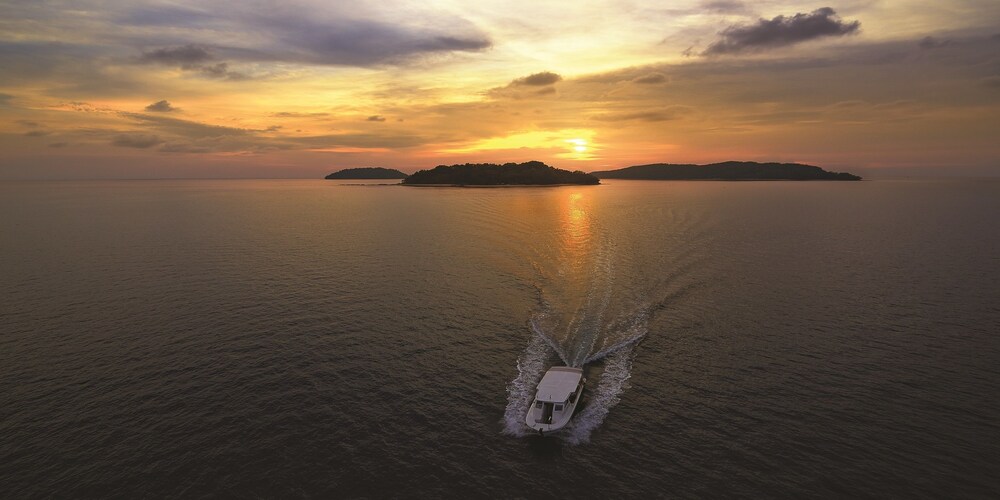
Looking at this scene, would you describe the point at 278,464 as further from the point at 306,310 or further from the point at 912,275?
the point at 912,275

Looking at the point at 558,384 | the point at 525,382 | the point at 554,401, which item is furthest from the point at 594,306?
the point at 554,401

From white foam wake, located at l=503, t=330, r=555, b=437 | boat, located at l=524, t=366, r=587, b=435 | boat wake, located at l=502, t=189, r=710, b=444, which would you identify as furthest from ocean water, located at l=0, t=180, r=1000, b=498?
boat, located at l=524, t=366, r=587, b=435

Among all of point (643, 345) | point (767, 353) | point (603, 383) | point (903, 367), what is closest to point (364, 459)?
point (603, 383)

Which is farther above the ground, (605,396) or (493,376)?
(493,376)

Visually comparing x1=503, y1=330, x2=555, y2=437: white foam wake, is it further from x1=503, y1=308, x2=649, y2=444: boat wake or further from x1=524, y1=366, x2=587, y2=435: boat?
x1=524, y1=366, x2=587, y2=435: boat

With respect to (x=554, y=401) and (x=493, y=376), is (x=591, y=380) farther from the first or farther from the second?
(x=493, y=376)

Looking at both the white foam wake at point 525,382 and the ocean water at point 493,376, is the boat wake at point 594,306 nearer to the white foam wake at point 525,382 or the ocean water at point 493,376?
the white foam wake at point 525,382

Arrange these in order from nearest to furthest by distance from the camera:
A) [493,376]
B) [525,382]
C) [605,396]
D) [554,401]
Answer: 1. [554,401]
2. [605,396]
3. [525,382]
4. [493,376]

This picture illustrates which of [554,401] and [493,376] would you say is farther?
[493,376]
